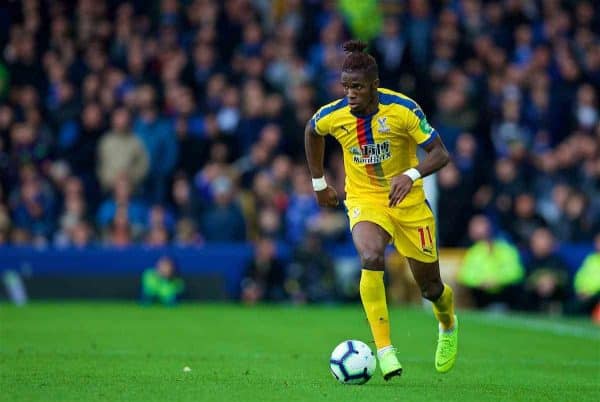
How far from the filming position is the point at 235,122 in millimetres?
21344

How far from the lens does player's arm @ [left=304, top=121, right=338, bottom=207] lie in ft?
33.3

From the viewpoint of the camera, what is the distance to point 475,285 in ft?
67.7

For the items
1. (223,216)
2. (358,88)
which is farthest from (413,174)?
(223,216)

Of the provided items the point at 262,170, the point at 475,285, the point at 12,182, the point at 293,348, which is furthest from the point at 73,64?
the point at 293,348

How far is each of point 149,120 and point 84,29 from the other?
2.58 m

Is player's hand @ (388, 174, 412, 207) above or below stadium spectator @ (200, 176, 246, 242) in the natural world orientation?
above

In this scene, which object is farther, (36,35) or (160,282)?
(36,35)

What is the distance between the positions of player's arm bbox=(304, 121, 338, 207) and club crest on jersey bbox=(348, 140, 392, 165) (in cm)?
28

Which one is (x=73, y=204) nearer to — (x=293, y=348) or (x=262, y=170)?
(x=262, y=170)

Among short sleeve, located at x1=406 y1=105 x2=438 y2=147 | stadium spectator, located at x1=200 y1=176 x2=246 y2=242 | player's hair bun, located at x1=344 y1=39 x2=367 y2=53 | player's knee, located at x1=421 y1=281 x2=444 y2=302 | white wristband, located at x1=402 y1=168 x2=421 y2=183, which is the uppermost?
player's hair bun, located at x1=344 y1=39 x2=367 y2=53

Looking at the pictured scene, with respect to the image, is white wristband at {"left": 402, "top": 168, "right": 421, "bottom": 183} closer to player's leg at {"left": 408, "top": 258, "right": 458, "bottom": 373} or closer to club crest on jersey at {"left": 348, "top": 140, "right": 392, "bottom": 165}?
club crest on jersey at {"left": 348, "top": 140, "right": 392, "bottom": 165}

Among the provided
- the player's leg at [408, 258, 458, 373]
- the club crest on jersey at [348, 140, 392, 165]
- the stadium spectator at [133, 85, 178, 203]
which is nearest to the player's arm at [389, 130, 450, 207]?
the club crest on jersey at [348, 140, 392, 165]

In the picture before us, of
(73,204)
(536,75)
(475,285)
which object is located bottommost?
(475,285)

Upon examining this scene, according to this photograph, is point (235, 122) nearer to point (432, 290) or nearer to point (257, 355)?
point (257, 355)
